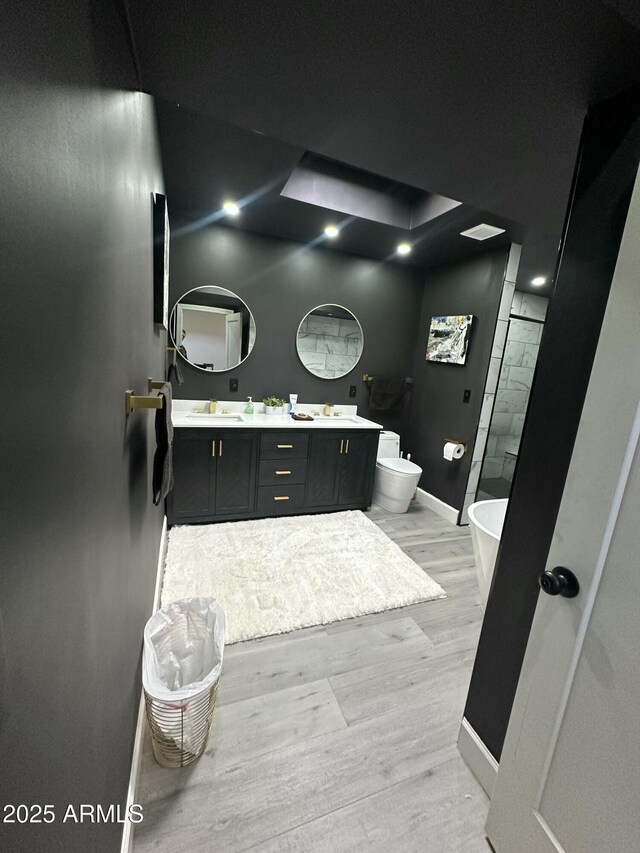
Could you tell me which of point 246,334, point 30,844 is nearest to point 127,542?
point 30,844

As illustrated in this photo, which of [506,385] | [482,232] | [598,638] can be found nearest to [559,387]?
[598,638]

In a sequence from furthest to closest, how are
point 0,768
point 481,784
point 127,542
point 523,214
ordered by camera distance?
point 523,214 → point 481,784 → point 127,542 → point 0,768

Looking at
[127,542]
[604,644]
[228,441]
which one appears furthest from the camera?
[228,441]

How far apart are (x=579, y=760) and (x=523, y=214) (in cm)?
205

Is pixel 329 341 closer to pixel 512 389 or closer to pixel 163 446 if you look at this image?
pixel 512 389

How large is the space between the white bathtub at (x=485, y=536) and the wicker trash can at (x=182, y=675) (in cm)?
114

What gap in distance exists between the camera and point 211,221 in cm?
286

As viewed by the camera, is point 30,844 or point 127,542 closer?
point 30,844

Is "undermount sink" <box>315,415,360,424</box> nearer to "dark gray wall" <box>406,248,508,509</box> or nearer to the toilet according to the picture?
the toilet

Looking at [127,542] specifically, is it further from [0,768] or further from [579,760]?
[579,760]

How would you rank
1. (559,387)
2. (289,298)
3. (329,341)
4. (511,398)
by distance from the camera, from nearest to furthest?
1. (559,387)
2. (289,298)
3. (329,341)
4. (511,398)

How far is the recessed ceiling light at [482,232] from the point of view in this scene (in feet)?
8.08

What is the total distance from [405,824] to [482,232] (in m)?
3.22

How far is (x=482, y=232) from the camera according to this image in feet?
8.45
